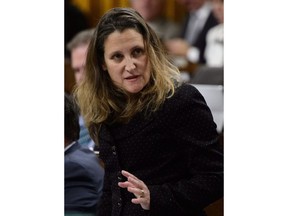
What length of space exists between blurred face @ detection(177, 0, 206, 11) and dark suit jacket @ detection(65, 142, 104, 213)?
107 cm

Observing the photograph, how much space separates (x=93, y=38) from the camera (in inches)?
57.7

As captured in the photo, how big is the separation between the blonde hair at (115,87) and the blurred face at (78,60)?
0.10m

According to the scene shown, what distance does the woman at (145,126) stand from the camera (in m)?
1.38

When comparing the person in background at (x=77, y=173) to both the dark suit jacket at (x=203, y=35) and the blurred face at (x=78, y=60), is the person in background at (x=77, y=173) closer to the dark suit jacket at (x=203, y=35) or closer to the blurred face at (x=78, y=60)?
the blurred face at (x=78, y=60)

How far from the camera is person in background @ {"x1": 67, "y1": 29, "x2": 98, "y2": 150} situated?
1.58m

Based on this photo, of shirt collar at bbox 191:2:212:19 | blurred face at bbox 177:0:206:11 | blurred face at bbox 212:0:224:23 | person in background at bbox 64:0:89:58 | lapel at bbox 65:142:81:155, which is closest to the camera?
lapel at bbox 65:142:81:155

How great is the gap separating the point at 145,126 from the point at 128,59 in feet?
0.45

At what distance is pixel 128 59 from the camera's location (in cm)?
144

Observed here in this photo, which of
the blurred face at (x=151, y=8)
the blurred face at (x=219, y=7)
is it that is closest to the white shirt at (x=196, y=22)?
the blurred face at (x=219, y=7)

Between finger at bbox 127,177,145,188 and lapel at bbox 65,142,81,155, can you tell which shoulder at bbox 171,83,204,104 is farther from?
lapel at bbox 65,142,81,155

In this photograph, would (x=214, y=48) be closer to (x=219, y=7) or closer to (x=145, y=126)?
(x=219, y=7)

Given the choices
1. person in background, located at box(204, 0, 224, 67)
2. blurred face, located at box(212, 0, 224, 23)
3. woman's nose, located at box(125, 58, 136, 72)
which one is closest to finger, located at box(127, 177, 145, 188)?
woman's nose, located at box(125, 58, 136, 72)
